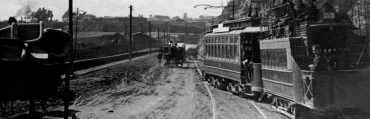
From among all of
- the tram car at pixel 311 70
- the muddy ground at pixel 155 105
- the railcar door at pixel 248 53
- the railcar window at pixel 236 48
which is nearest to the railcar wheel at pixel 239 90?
the muddy ground at pixel 155 105

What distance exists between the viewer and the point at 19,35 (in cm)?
640

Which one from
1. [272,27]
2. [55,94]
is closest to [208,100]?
[272,27]

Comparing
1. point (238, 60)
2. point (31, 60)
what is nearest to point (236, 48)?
point (238, 60)

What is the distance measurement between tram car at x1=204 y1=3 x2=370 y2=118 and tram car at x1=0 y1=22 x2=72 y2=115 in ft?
19.1

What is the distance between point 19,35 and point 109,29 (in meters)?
95.2

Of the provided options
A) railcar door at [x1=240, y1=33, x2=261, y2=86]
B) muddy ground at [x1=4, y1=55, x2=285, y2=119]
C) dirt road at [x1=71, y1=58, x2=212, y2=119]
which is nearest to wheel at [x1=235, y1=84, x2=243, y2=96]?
muddy ground at [x1=4, y1=55, x2=285, y2=119]

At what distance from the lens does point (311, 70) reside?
7918 mm

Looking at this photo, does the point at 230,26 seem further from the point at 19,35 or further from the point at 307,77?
the point at 19,35

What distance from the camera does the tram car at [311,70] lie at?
25.9 feet

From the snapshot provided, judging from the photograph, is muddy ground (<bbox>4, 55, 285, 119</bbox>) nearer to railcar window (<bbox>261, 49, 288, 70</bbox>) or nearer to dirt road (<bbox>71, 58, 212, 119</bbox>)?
dirt road (<bbox>71, 58, 212, 119</bbox>)

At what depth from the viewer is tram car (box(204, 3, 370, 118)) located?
789 centimetres

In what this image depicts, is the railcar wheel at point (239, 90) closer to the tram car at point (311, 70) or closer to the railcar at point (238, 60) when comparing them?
the railcar at point (238, 60)

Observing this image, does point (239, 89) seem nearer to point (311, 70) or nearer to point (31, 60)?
point (311, 70)

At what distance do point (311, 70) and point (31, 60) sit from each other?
20.8 feet
